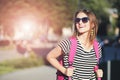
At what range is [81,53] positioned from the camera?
4281 mm

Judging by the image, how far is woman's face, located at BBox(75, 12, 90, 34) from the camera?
4.32 meters

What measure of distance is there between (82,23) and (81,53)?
29 centimetres

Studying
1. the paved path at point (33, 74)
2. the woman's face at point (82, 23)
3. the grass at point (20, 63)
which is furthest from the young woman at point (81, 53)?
the grass at point (20, 63)

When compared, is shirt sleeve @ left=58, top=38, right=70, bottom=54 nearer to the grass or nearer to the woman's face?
the woman's face

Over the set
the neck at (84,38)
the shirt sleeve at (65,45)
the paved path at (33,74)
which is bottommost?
the paved path at (33,74)

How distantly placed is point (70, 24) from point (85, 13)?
1056 cm

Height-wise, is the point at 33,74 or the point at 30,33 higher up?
→ the point at 30,33

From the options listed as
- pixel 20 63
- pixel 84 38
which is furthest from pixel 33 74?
pixel 84 38

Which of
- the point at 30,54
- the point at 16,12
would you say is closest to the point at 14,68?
the point at 30,54

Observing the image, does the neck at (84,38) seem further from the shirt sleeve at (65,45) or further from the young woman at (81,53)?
the shirt sleeve at (65,45)

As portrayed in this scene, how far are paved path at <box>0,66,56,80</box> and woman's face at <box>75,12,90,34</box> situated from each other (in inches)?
327

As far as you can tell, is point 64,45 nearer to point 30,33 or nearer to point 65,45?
point 65,45

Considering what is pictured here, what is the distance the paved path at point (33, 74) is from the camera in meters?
12.8

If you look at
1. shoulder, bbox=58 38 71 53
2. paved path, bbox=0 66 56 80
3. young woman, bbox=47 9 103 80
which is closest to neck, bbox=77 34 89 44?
young woman, bbox=47 9 103 80
